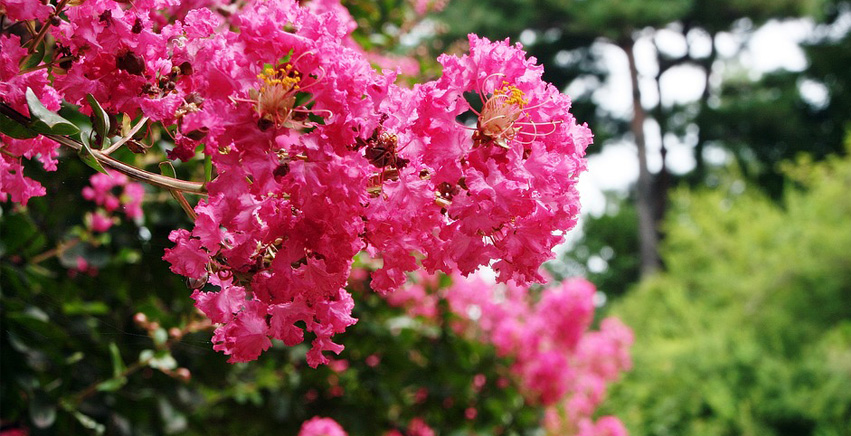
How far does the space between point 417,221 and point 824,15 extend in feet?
43.0

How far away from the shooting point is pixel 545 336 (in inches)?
127

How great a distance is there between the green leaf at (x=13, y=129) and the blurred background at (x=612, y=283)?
0.84 feet

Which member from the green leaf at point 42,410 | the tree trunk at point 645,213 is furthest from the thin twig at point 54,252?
the tree trunk at point 645,213

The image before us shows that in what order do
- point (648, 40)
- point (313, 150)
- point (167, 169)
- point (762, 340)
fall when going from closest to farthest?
point (313, 150), point (167, 169), point (762, 340), point (648, 40)

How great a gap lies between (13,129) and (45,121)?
58mm

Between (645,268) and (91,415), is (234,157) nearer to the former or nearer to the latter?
(91,415)

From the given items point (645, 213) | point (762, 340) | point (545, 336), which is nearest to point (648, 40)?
point (645, 213)

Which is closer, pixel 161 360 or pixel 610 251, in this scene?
pixel 161 360

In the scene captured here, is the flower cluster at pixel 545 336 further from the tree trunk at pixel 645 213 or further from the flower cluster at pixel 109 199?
the tree trunk at pixel 645 213

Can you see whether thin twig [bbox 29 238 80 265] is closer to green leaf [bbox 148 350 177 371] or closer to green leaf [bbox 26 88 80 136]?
green leaf [bbox 148 350 177 371]

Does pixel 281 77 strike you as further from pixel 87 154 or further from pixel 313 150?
pixel 87 154

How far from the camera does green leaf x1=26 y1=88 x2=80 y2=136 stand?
0.61m

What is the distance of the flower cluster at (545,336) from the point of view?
2.92m

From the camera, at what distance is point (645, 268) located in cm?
1252
